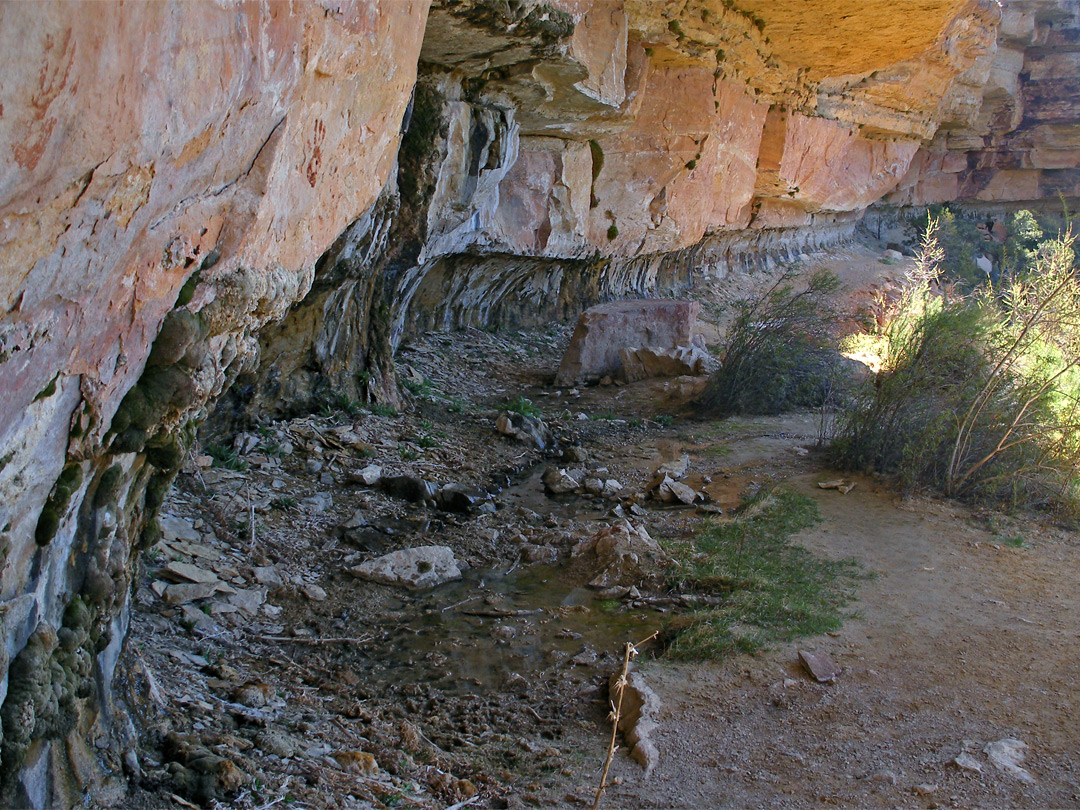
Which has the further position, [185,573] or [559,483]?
[559,483]

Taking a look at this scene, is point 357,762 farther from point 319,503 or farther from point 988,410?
point 988,410

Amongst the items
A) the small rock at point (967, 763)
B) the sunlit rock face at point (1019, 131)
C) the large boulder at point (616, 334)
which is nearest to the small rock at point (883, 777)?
the small rock at point (967, 763)

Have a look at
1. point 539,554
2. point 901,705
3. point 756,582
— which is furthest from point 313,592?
point 901,705

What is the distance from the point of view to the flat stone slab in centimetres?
481

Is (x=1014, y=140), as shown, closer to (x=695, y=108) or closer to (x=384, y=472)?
(x=695, y=108)

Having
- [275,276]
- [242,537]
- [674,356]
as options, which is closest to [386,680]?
[242,537]

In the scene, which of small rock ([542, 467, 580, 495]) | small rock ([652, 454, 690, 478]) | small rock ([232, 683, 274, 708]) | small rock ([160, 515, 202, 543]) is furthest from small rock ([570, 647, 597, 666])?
small rock ([652, 454, 690, 478])

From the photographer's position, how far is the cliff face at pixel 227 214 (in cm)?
162

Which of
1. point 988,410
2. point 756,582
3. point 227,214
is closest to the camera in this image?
point 227,214

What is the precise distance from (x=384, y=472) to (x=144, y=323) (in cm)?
429

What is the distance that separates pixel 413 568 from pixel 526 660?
1.15 m

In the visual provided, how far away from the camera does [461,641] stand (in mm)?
4215

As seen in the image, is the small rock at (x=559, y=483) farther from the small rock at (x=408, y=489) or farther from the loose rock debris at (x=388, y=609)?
the small rock at (x=408, y=489)

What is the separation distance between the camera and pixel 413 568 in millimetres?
4926
